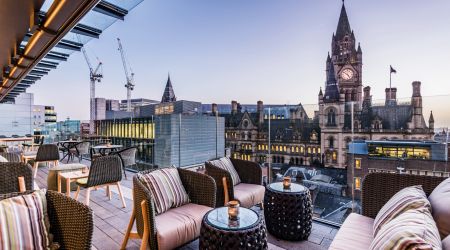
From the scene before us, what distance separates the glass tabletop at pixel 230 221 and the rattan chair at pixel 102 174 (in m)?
2.20

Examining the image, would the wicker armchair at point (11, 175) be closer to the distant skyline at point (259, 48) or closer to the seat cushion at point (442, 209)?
the distant skyline at point (259, 48)

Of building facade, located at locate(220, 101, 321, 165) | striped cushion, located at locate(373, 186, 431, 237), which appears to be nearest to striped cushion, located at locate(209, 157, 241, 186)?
striped cushion, located at locate(373, 186, 431, 237)

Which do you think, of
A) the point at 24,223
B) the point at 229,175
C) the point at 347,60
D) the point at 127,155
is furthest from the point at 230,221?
the point at 347,60

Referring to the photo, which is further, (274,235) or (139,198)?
(274,235)

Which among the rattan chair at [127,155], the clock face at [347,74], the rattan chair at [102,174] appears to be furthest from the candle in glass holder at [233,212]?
the clock face at [347,74]

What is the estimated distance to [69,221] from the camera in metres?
1.38

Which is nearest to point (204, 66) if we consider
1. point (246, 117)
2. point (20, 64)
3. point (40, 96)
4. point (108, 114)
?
point (246, 117)

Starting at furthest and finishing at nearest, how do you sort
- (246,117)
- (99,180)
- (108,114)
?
1. (108,114)
2. (246,117)
3. (99,180)

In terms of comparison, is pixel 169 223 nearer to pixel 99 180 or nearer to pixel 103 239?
pixel 103 239

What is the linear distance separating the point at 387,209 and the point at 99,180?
3527 mm

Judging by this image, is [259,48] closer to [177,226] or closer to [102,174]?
[102,174]

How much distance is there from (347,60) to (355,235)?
2059 inches

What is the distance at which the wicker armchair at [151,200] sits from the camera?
6.07 ft

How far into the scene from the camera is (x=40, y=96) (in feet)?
93.5
